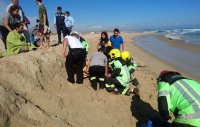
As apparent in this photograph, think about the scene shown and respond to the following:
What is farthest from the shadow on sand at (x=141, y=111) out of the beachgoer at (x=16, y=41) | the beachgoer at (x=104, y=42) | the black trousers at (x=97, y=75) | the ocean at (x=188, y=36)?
the ocean at (x=188, y=36)

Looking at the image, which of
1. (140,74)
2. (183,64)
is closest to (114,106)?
(140,74)

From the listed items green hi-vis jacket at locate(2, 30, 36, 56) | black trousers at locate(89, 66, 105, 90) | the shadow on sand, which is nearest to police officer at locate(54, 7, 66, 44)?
green hi-vis jacket at locate(2, 30, 36, 56)

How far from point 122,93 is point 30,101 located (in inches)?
118

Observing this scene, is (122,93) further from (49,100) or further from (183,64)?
(183,64)

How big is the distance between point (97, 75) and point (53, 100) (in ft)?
7.38

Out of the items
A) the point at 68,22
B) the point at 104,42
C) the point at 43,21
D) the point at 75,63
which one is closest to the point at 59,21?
the point at 68,22

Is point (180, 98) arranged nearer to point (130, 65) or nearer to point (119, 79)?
point (119, 79)

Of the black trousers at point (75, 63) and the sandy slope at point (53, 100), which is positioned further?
the black trousers at point (75, 63)

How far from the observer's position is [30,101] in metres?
5.34

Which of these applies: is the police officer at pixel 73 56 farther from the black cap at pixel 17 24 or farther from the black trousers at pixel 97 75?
the black cap at pixel 17 24

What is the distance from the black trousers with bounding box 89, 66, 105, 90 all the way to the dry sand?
0.21 metres

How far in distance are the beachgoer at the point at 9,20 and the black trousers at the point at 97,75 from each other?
109 inches

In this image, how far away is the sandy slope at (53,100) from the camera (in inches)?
187

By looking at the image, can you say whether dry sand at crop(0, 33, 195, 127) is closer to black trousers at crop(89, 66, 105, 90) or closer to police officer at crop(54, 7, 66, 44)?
black trousers at crop(89, 66, 105, 90)
